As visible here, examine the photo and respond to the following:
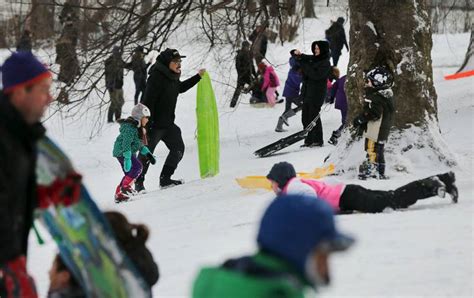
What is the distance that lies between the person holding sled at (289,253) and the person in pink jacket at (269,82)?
16808 millimetres

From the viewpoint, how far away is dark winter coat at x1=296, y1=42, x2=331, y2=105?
13.2m

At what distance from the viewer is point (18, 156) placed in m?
3.75

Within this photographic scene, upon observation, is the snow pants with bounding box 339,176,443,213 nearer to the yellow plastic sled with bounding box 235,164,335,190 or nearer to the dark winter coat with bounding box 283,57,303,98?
the yellow plastic sled with bounding box 235,164,335,190

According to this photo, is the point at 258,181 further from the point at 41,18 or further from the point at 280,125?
the point at 280,125

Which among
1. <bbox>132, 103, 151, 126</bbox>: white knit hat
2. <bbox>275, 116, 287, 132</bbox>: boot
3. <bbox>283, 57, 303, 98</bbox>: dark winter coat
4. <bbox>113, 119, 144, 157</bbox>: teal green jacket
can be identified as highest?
<bbox>132, 103, 151, 126</bbox>: white knit hat

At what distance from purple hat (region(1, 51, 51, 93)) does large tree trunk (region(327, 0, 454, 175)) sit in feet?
20.9

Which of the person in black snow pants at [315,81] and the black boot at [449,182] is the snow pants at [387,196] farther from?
the person in black snow pants at [315,81]

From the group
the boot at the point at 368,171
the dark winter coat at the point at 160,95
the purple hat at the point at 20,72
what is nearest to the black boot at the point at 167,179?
the dark winter coat at the point at 160,95

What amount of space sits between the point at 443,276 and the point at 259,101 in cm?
1498

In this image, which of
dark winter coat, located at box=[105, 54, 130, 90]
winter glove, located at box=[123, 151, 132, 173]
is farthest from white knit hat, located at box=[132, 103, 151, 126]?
dark winter coat, located at box=[105, 54, 130, 90]

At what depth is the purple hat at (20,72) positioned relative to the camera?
3832 millimetres

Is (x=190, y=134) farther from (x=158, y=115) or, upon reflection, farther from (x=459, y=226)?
(x=459, y=226)

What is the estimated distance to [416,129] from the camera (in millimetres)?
10078

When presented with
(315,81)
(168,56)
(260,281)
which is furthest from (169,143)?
(260,281)
